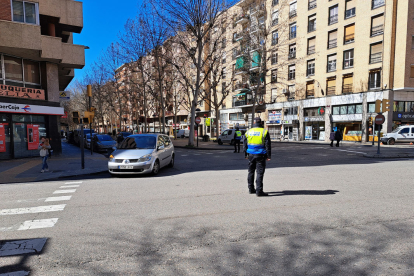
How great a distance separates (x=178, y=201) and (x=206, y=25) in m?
20.3

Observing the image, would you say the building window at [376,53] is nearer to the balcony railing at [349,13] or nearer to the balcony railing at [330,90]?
the balcony railing at [349,13]

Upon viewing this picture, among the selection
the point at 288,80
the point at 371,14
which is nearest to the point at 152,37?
the point at 288,80

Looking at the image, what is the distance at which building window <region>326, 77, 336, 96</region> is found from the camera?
31672 millimetres

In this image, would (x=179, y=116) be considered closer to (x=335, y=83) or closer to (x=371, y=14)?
(x=335, y=83)

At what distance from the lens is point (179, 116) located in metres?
60.7

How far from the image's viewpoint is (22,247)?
11.3 feet

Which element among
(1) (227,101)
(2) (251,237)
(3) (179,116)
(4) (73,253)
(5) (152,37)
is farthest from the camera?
(3) (179,116)

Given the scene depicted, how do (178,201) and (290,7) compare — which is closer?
(178,201)

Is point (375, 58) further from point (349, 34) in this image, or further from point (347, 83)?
point (349, 34)

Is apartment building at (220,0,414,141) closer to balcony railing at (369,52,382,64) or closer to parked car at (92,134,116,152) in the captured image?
balcony railing at (369,52,382,64)

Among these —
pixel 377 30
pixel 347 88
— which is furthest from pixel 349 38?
pixel 347 88

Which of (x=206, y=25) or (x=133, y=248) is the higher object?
(x=206, y=25)

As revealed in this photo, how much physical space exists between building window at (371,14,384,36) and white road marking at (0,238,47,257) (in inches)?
1317

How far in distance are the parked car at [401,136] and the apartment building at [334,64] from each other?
8.95 ft
